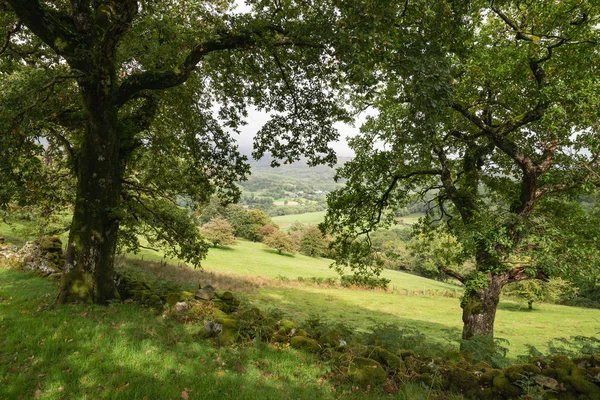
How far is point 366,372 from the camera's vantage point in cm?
673

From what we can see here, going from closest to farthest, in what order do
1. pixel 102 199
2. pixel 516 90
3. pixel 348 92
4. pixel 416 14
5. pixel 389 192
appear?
pixel 416 14 → pixel 102 199 → pixel 516 90 → pixel 389 192 → pixel 348 92

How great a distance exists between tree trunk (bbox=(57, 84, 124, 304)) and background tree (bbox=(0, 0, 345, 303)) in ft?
0.10

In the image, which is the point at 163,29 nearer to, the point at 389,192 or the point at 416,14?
the point at 416,14

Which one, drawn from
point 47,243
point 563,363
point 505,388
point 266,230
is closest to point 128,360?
point 505,388

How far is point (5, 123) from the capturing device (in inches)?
250

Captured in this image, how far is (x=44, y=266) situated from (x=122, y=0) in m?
12.6

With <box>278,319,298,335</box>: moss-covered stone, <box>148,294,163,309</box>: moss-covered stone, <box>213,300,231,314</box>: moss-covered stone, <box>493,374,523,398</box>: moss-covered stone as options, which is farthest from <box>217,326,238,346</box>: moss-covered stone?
<box>493,374,523,398</box>: moss-covered stone

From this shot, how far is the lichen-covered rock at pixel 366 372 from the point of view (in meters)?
6.61

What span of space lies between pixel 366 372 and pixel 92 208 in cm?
914

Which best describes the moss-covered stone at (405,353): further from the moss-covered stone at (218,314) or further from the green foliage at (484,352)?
the moss-covered stone at (218,314)

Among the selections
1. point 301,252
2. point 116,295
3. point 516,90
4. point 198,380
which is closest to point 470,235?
point 516,90

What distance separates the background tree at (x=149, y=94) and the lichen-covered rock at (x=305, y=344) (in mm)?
6471

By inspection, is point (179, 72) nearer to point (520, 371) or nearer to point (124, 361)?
point (124, 361)

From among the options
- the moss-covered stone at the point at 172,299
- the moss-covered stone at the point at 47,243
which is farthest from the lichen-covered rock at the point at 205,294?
the moss-covered stone at the point at 47,243
